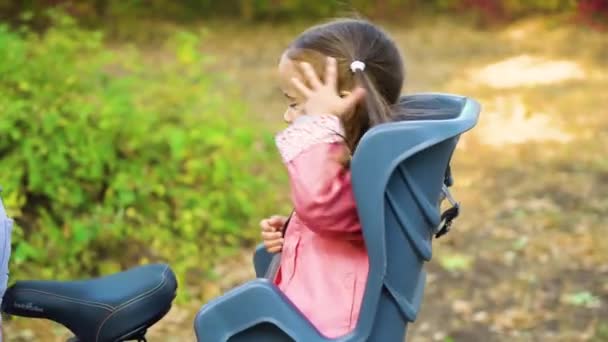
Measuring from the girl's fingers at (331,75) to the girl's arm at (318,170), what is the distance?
9cm

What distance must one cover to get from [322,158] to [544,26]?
417 inches

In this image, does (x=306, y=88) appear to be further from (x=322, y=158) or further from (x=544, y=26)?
(x=544, y=26)

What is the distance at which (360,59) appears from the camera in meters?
2.20

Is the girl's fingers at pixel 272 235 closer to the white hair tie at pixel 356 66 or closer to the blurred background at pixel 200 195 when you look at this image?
the white hair tie at pixel 356 66

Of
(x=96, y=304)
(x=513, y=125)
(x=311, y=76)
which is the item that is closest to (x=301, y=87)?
(x=311, y=76)

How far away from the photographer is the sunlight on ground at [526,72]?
9555 mm

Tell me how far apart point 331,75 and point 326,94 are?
0.05 meters

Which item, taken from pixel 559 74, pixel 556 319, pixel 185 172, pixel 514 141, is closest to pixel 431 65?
pixel 559 74

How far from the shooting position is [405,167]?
2.08 m

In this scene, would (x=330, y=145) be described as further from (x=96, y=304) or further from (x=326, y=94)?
(x=96, y=304)

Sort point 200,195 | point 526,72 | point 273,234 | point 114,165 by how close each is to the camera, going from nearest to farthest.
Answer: point 273,234 → point 114,165 → point 200,195 → point 526,72

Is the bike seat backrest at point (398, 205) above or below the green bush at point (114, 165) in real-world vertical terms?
above

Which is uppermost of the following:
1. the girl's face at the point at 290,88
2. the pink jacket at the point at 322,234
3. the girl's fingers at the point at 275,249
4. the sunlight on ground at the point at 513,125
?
the girl's face at the point at 290,88

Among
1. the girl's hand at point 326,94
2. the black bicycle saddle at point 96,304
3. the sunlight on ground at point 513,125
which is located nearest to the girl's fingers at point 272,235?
the black bicycle saddle at point 96,304
